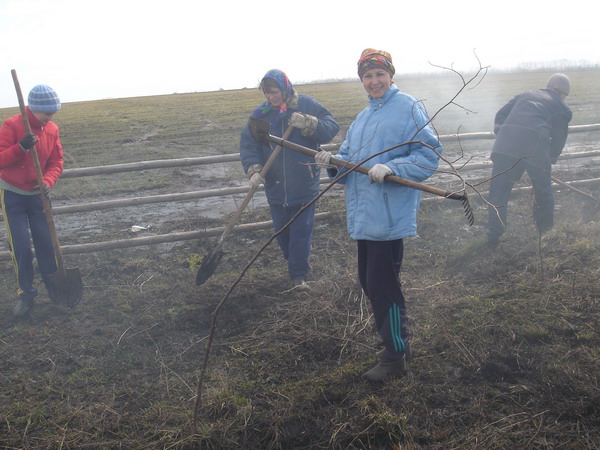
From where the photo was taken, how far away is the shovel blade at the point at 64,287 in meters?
4.48

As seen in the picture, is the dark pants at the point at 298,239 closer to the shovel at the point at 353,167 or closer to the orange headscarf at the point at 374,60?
the shovel at the point at 353,167

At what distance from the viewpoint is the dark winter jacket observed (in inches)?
203

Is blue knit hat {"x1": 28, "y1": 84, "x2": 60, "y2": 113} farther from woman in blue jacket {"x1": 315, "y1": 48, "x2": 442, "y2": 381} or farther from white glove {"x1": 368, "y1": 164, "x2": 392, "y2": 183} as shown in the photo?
white glove {"x1": 368, "y1": 164, "x2": 392, "y2": 183}

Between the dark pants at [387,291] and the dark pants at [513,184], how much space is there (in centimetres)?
248

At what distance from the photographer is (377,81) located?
300 cm

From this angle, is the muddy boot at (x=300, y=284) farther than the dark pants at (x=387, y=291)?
Yes

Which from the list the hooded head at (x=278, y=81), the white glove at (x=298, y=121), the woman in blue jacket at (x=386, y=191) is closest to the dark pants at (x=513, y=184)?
the white glove at (x=298, y=121)

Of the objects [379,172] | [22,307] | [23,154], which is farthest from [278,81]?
[22,307]

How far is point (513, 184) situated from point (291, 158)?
2.34 meters

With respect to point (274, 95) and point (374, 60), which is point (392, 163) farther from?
point (274, 95)

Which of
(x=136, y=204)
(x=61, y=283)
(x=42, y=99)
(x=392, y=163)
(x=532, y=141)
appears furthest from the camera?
(x=136, y=204)

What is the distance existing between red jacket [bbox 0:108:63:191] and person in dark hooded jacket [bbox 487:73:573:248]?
13.1 feet

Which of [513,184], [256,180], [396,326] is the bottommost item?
[396,326]

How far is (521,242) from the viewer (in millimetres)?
5262
